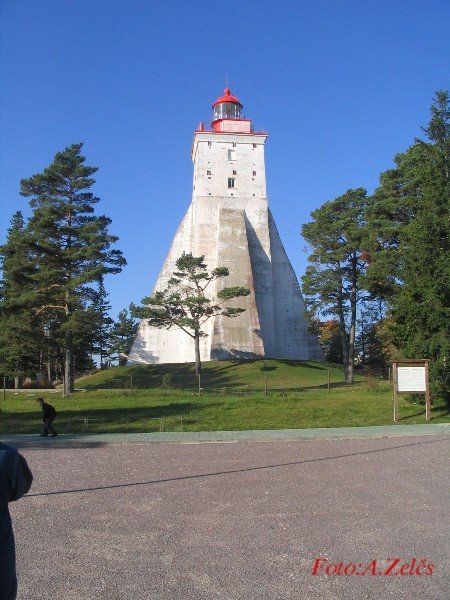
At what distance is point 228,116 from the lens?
51.8m

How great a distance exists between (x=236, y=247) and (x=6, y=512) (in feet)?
148

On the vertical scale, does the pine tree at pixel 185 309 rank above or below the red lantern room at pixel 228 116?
below

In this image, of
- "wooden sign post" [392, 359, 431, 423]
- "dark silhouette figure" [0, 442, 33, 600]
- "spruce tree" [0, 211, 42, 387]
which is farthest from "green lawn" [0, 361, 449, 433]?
"dark silhouette figure" [0, 442, 33, 600]

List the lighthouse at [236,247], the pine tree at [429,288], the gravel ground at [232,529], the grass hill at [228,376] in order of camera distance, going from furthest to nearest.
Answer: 1. the lighthouse at [236,247]
2. the grass hill at [228,376]
3. the pine tree at [429,288]
4. the gravel ground at [232,529]

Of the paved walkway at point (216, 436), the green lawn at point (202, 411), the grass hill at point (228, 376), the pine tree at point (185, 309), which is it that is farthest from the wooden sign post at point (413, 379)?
the pine tree at point (185, 309)

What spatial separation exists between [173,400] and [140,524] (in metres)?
18.3

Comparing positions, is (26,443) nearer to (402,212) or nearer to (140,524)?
(140,524)

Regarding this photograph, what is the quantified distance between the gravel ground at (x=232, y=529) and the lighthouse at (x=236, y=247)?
35.1 meters

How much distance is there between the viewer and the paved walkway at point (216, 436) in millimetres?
14727

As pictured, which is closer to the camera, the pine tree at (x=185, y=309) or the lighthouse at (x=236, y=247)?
the pine tree at (x=185, y=309)

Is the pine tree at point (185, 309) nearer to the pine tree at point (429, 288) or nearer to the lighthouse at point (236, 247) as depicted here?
the lighthouse at point (236, 247)

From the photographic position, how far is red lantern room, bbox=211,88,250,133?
5128 centimetres

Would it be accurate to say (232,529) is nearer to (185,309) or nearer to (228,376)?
(228,376)

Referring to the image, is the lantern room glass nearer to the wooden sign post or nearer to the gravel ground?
the wooden sign post
